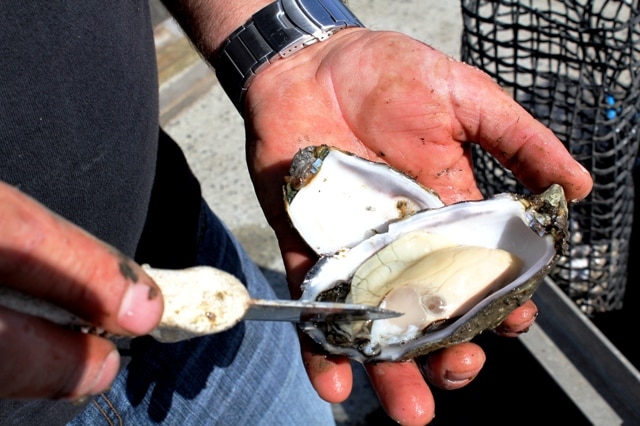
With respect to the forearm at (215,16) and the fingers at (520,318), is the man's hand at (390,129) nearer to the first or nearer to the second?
the fingers at (520,318)

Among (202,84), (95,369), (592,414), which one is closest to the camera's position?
(95,369)

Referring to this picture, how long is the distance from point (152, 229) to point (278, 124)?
373mm

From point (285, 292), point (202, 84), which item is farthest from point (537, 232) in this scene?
point (202, 84)

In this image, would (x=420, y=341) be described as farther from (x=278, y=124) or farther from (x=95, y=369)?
(x=95, y=369)

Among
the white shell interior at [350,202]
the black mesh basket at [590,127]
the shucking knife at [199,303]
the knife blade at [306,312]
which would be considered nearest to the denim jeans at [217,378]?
the white shell interior at [350,202]

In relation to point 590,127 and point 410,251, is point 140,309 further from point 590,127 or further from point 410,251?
point 590,127

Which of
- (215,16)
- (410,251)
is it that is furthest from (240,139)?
(410,251)

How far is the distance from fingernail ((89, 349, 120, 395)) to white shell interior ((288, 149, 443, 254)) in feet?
2.25

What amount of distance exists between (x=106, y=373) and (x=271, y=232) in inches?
85.6

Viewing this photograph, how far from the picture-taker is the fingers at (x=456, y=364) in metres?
1.32

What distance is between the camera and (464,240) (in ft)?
4.94

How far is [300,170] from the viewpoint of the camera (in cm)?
142

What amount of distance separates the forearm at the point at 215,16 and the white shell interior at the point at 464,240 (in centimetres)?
65

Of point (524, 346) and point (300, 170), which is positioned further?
point (524, 346)
